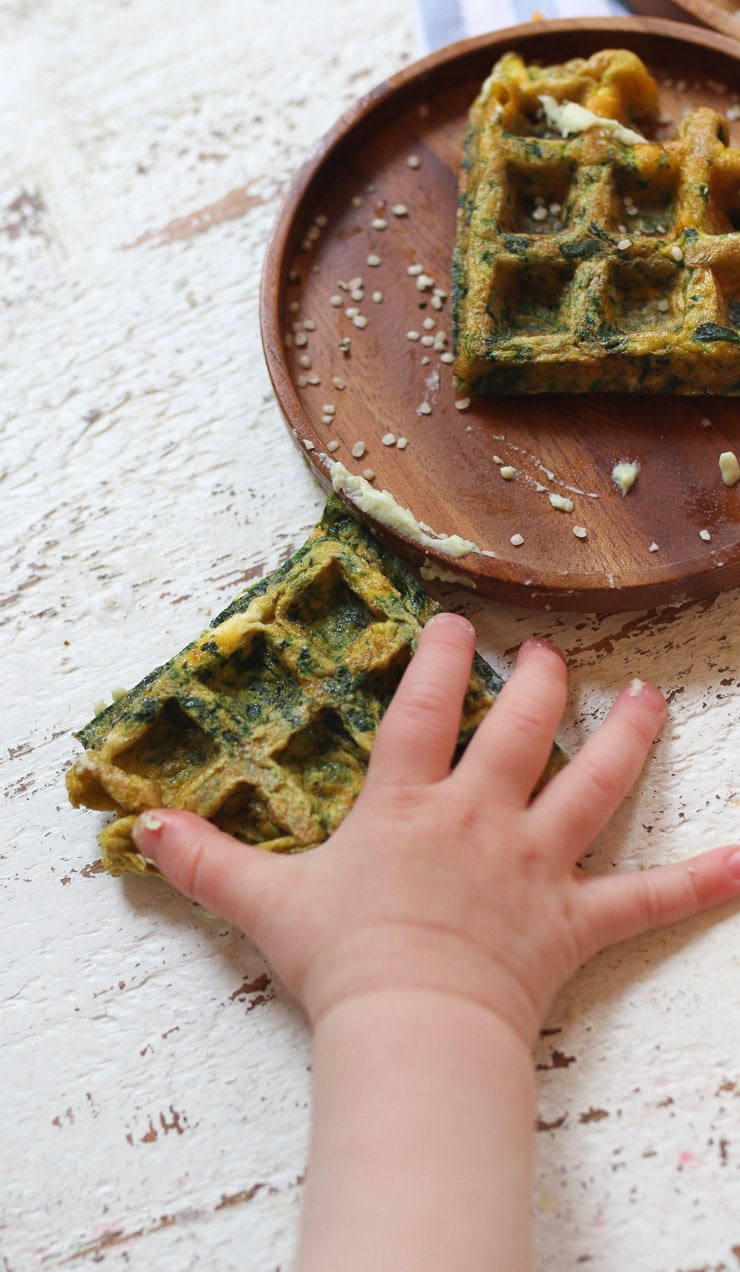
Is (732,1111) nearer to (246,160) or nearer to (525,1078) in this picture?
(525,1078)

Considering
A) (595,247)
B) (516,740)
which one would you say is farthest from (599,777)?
(595,247)

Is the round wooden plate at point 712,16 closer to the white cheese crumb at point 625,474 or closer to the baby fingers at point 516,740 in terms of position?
the white cheese crumb at point 625,474

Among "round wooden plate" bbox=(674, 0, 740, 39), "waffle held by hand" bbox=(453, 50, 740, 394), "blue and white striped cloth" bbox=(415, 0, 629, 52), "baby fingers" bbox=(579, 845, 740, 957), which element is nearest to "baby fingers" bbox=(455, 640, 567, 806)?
"baby fingers" bbox=(579, 845, 740, 957)

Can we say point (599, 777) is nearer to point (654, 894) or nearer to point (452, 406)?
point (654, 894)

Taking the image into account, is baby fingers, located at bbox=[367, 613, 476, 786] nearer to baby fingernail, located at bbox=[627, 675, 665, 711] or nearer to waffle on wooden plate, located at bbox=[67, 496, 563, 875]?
waffle on wooden plate, located at bbox=[67, 496, 563, 875]

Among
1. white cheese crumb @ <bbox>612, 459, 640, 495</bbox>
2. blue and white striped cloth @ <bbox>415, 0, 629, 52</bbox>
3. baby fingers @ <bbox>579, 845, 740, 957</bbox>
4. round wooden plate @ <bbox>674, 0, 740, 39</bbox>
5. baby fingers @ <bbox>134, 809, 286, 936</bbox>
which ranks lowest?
baby fingers @ <bbox>579, 845, 740, 957</bbox>

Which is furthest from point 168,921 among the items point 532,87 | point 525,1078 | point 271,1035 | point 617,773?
point 532,87
